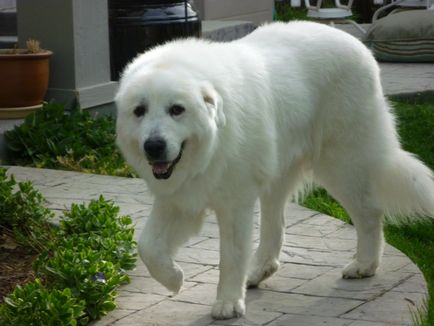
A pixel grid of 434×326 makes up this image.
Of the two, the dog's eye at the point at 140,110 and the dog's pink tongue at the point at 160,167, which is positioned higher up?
the dog's eye at the point at 140,110

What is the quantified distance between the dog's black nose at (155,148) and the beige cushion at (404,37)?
865 centimetres

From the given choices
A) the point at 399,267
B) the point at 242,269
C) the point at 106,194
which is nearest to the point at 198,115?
the point at 242,269

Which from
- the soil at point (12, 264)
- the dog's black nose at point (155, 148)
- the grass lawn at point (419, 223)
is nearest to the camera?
the dog's black nose at point (155, 148)

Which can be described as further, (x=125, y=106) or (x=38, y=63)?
(x=38, y=63)

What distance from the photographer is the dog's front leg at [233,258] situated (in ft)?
15.0

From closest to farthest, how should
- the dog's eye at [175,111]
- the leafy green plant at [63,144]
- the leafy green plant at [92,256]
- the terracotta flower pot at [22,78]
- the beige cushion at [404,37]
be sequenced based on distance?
the dog's eye at [175,111]
the leafy green plant at [92,256]
the leafy green plant at [63,144]
the terracotta flower pot at [22,78]
the beige cushion at [404,37]

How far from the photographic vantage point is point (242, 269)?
462cm

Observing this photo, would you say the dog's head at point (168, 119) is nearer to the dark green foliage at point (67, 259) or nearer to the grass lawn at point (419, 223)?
the dark green foliage at point (67, 259)

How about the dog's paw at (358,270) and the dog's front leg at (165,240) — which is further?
the dog's paw at (358,270)

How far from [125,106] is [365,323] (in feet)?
4.76

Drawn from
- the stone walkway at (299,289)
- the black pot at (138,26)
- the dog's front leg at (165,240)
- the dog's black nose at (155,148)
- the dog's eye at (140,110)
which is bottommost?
the stone walkway at (299,289)

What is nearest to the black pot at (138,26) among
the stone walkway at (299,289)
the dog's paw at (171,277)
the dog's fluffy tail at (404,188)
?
the stone walkway at (299,289)

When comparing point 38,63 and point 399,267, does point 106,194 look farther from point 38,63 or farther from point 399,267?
point 399,267

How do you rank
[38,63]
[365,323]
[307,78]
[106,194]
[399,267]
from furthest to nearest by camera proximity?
[38,63], [106,194], [399,267], [307,78], [365,323]
